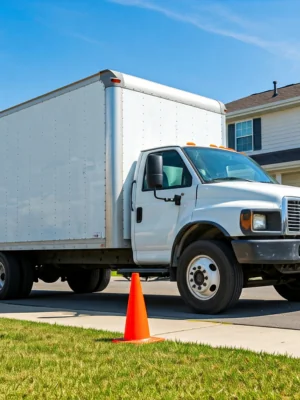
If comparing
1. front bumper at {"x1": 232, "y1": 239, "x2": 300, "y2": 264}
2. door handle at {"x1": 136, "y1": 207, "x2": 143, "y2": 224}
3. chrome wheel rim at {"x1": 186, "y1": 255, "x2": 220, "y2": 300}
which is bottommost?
chrome wheel rim at {"x1": 186, "y1": 255, "x2": 220, "y2": 300}

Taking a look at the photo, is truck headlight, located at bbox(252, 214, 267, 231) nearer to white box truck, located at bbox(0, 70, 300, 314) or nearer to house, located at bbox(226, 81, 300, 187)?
white box truck, located at bbox(0, 70, 300, 314)

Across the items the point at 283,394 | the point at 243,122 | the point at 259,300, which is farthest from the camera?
the point at 243,122

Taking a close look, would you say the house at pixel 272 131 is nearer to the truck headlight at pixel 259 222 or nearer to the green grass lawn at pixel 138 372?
the truck headlight at pixel 259 222

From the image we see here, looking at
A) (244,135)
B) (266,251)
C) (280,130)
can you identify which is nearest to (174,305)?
(266,251)

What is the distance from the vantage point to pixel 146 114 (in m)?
10.2

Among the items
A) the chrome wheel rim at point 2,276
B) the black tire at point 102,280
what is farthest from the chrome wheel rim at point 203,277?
the black tire at point 102,280

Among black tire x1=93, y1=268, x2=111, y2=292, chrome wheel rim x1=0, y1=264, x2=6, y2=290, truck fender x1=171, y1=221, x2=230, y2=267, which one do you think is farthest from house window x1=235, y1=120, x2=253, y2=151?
truck fender x1=171, y1=221, x2=230, y2=267

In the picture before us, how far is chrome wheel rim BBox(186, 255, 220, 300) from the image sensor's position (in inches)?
336

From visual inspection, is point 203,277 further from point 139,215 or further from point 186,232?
point 139,215

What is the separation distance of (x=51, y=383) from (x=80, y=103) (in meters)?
6.68

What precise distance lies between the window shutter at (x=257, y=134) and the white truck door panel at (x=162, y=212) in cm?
1560

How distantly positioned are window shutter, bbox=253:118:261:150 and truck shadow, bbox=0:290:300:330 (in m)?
13.1

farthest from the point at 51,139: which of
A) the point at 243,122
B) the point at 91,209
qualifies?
the point at 243,122

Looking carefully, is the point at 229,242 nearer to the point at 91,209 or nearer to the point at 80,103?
the point at 91,209
